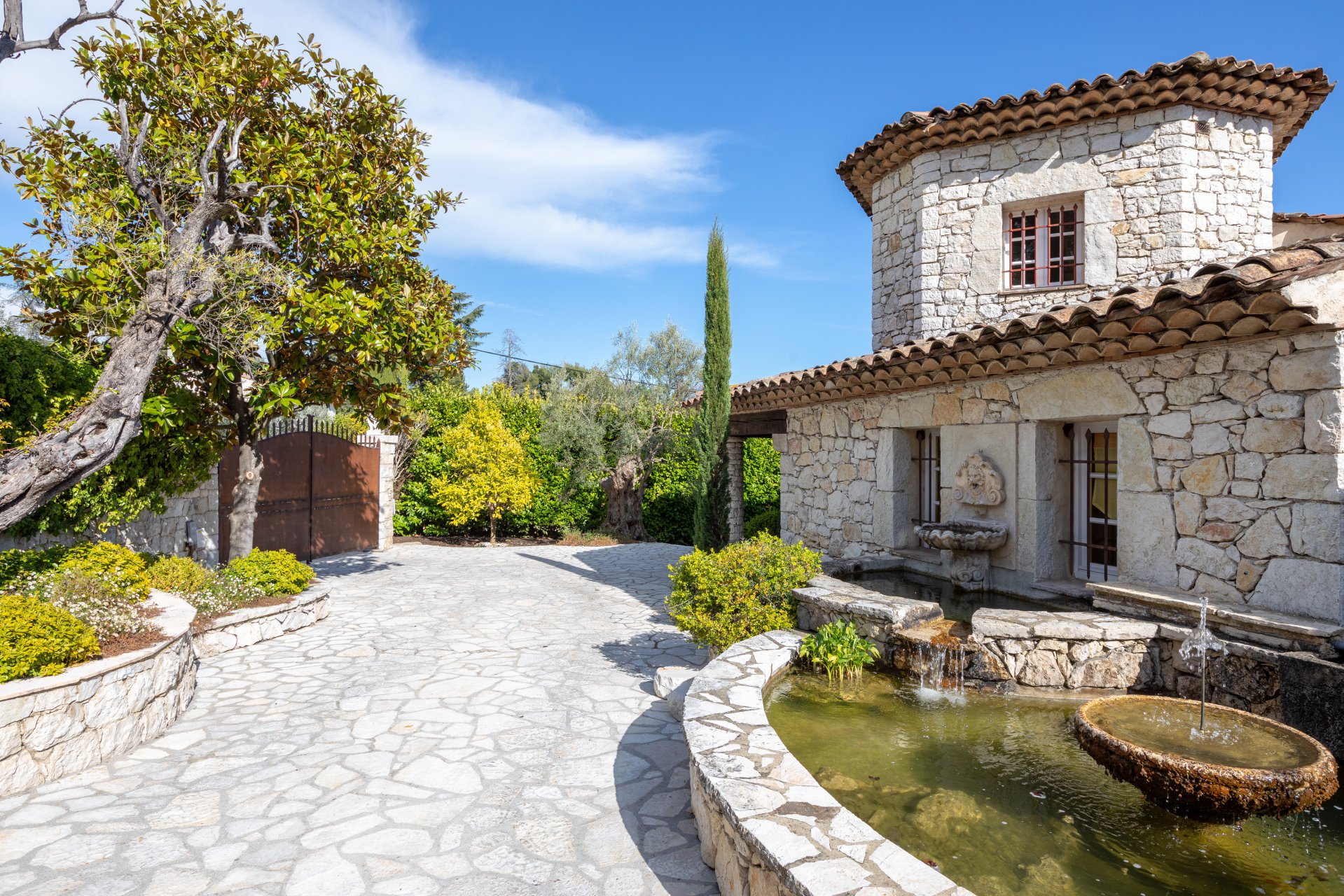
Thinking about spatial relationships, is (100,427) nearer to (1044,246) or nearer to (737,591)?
(737,591)

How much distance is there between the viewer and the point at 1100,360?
576cm

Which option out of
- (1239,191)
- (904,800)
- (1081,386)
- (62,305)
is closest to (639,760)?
(904,800)

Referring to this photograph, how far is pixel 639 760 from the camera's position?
4.72 m

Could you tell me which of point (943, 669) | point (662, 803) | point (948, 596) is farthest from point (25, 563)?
point (948, 596)

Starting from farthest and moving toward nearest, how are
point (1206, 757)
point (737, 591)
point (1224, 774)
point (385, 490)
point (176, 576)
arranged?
point (385, 490)
point (176, 576)
point (737, 591)
point (1206, 757)
point (1224, 774)

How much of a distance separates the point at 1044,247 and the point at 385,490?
13.3 meters

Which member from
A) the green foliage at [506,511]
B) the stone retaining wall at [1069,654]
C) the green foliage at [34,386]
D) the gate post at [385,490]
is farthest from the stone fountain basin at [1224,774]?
the gate post at [385,490]

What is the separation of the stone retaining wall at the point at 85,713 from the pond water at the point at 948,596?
19.3 ft

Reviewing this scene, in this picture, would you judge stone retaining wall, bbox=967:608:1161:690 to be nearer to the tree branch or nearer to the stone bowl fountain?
the stone bowl fountain

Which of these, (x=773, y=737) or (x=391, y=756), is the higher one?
(x=773, y=737)

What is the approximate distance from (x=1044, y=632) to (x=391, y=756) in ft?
14.9

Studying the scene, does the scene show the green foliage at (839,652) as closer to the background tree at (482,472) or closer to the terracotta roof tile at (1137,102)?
the terracotta roof tile at (1137,102)

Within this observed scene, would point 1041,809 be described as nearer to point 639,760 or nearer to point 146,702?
point 639,760

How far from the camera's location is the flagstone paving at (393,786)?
11.2 feet
